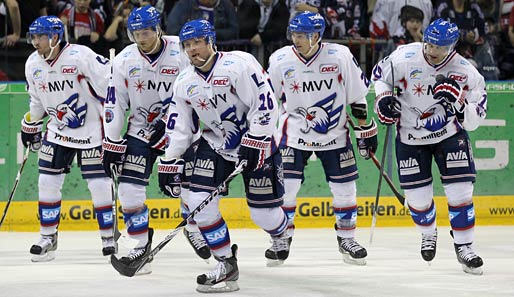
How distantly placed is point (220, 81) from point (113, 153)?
107 cm

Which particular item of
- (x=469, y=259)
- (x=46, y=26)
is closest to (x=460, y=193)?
(x=469, y=259)

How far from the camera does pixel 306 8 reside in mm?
10016

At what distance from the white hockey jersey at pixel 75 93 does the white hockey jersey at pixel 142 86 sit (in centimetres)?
66

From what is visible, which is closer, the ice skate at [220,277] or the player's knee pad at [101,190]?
the ice skate at [220,277]

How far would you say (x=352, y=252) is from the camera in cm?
746

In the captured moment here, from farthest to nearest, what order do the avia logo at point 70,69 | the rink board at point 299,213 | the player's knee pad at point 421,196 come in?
the rink board at point 299,213 → the avia logo at point 70,69 → the player's knee pad at point 421,196

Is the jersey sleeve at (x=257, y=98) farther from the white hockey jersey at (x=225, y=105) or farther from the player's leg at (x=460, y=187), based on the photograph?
the player's leg at (x=460, y=187)

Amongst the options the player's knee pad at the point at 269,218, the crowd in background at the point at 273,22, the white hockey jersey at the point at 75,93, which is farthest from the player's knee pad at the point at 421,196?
the crowd in background at the point at 273,22

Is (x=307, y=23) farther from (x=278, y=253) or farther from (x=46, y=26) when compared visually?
(x=46, y=26)

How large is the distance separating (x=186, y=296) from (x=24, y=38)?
14.6 feet

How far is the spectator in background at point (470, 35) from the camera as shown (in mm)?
10375

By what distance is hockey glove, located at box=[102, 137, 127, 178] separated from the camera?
266 inches

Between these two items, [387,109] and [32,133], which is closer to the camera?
[387,109]

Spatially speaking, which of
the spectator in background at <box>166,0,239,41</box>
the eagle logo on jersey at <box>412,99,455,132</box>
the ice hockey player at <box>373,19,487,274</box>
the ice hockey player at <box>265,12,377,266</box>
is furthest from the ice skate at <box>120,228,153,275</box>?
the spectator in background at <box>166,0,239,41</box>
